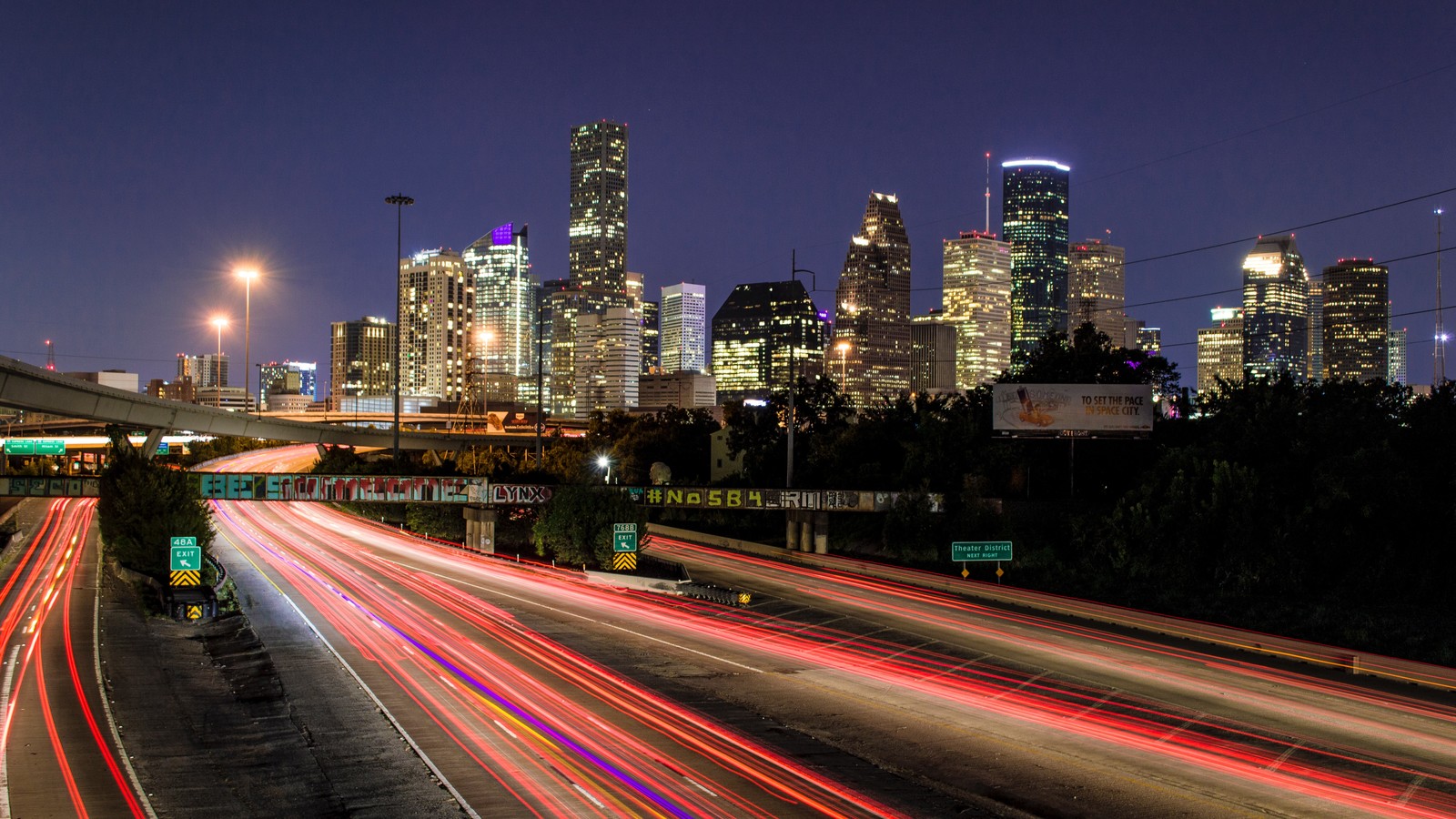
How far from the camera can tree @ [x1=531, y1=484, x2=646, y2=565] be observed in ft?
170

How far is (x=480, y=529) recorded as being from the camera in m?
62.6

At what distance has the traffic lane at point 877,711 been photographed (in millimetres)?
19969

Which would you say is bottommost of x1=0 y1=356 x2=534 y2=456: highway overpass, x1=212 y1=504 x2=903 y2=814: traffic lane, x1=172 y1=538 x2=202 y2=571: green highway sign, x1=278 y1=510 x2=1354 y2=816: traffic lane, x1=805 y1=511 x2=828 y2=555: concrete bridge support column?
x1=278 y1=510 x2=1354 y2=816: traffic lane

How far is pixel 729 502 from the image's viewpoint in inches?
2419

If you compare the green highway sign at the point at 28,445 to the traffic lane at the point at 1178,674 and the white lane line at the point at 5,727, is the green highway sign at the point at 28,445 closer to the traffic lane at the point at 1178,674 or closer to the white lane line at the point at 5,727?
the white lane line at the point at 5,727

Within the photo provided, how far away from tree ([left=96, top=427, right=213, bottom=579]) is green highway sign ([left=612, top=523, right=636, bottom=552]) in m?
17.2

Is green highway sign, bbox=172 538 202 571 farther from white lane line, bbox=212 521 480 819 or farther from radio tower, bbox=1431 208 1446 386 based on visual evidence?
radio tower, bbox=1431 208 1446 386

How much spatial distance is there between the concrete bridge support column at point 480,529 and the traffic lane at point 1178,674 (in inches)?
831

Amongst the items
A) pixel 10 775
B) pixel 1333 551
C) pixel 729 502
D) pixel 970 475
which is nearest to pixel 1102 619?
pixel 1333 551

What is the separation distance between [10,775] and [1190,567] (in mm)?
44503

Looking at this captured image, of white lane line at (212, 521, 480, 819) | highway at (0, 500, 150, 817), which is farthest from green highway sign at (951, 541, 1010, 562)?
highway at (0, 500, 150, 817)

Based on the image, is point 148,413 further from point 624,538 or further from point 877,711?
point 877,711

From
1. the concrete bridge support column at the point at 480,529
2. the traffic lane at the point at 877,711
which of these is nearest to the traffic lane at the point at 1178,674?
the traffic lane at the point at 877,711

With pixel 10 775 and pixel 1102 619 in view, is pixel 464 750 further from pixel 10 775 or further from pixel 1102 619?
pixel 1102 619
